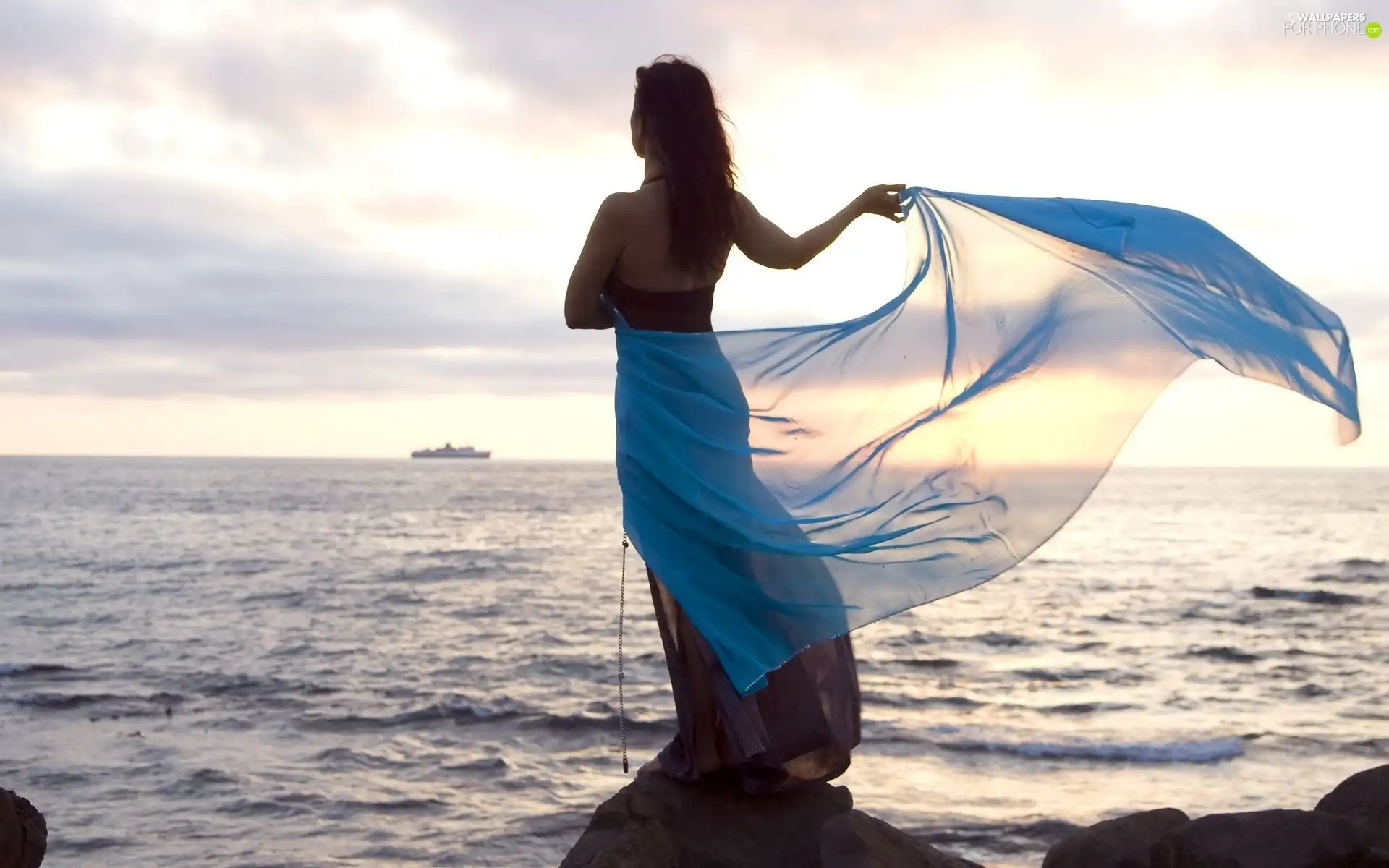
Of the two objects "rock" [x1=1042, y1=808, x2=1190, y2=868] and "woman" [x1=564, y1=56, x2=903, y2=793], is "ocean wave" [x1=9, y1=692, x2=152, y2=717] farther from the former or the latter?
"rock" [x1=1042, y1=808, x2=1190, y2=868]

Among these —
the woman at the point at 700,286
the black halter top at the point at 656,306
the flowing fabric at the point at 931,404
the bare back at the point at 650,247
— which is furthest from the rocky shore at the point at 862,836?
the bare back at the point at 650,247

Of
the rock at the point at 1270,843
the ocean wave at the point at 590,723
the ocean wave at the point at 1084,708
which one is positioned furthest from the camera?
the ocean wave at the point at 1084,708

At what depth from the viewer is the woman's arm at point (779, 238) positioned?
431 cm

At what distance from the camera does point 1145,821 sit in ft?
15.7

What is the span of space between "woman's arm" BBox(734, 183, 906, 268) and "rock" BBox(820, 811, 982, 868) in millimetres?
1957

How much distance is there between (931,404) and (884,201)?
0.75m

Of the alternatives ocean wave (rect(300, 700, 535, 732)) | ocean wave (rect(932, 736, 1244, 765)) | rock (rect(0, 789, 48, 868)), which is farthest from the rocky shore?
ocean wave (rect(300, 700, 535, 732))

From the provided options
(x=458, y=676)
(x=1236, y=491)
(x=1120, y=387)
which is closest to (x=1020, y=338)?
(x=1120, y=387)

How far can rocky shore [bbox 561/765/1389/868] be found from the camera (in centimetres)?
399

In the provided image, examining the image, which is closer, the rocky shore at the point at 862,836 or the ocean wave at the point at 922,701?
the rocky shore at the point at 862,836

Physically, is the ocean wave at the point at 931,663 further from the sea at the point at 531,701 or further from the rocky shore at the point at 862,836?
the rocky shore at the point at 862,836

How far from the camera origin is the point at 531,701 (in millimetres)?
12297

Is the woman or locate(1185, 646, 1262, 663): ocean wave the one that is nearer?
the woman

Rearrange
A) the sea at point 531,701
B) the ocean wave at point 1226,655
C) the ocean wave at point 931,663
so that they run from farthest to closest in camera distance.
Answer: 1. the ocean wave at point 1226,655
2. the ocean wave at point 931,663
3. the sea at point 531,701
